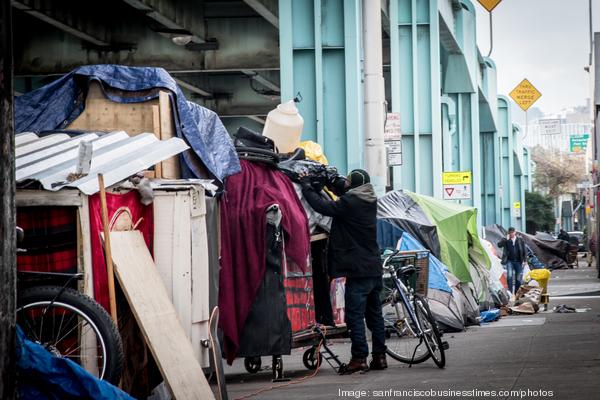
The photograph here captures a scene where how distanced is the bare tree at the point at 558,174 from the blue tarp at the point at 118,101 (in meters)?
108

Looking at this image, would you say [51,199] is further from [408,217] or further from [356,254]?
[408,217]

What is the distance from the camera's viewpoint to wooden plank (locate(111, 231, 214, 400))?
877 cm

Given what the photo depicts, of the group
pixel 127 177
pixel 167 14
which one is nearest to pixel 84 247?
pixel 127 177

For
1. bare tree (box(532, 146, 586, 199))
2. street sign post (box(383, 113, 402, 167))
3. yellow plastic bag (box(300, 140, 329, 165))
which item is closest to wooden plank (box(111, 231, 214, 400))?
yellow plastic bag (box(300, 140, 329, 165))

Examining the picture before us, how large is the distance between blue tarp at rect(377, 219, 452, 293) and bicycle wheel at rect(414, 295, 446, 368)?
559cm

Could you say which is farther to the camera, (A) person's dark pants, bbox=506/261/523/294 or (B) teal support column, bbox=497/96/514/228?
(B) teal support column, bbox=497/96/514/228

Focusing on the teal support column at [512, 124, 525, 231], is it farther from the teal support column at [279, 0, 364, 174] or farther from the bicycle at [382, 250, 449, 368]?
the bicycle at [382, 250, 449, 368]

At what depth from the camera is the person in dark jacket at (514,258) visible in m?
31.7

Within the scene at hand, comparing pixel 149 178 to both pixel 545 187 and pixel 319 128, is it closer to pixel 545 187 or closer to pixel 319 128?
pixel 319 128

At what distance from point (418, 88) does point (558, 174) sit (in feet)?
301

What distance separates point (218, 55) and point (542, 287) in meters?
10.1

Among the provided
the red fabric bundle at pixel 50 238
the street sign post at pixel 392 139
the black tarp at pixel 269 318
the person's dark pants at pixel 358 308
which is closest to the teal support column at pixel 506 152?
the street sign post at pixel 392 139

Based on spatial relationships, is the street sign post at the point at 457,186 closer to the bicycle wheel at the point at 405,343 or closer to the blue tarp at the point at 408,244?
the blue tarp at the point at 408,244

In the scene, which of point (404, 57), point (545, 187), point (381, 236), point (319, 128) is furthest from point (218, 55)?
point (545, 187)
